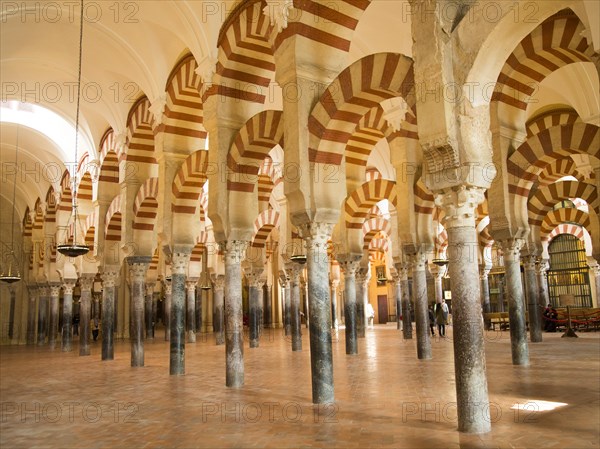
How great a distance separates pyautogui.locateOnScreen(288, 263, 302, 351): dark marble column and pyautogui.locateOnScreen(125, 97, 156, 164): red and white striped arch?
4055 mm

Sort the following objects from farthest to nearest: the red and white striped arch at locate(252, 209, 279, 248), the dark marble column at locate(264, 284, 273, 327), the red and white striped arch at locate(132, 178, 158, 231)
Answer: the dark marble column at locate(264, 284, 273, 327)
the red and white striped arch at locate(252, 209, 279, 248)
the red and white striped arch at locate(132, 178, 158, 231)

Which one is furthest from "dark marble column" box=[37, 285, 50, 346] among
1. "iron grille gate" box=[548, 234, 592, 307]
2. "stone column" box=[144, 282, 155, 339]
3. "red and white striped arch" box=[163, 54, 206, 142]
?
"iron grille gate" box=[548, 234, 592, 307]

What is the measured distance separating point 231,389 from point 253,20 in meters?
4.46

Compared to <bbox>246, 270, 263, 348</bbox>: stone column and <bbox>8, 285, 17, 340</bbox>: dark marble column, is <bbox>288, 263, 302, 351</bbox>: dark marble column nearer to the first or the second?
<bbox>246, 270, 263, 348</bbox>: stone column

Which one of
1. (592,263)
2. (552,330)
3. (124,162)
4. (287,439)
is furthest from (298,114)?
(592,263)

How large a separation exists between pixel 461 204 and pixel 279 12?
10.2ft

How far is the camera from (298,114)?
5277 millimetres

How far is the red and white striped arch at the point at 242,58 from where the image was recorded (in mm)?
6555

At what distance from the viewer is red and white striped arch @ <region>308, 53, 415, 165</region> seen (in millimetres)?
4703

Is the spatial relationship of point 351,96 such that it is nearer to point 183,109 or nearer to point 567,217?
point 183,109

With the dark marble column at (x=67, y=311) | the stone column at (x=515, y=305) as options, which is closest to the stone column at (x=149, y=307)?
the dark marble column at (x=67, y=311)

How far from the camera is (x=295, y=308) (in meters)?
11.8

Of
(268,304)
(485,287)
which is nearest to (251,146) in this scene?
(485,287)

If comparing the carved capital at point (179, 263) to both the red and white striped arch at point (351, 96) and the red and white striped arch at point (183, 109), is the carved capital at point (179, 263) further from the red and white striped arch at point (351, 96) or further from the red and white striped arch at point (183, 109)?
the red and white striped arch at point (351, 96)
